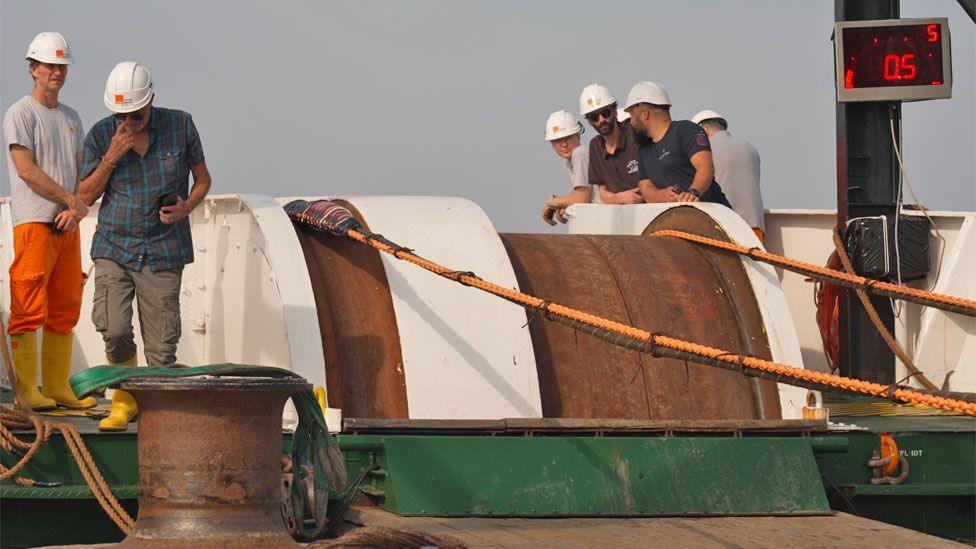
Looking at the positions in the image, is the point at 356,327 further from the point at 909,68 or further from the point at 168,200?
the point at 909,68

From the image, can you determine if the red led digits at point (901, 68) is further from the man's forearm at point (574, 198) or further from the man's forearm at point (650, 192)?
the man's forearm at point (574, 198)

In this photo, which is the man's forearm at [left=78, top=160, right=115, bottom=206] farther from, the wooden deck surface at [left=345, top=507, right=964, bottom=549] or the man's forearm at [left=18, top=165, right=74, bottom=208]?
the wooden deck surface at [left=345, top=507, right=964, bottom=549]

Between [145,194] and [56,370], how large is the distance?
116 centimetres

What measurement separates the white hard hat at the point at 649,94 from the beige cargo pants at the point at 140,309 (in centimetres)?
344

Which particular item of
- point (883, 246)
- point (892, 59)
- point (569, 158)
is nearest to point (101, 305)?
point (883, 246)

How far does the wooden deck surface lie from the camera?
6.43m

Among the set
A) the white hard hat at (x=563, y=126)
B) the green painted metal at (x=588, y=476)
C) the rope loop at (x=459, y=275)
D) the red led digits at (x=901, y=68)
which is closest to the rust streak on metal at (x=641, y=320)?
the rope loop at (x=459, y=275)

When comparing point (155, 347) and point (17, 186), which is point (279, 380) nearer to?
point (155, 347)

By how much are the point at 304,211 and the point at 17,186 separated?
165 cm

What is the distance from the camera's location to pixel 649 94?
10.5 metres

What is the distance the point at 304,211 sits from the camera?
8.44 m

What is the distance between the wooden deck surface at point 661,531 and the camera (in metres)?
6.43

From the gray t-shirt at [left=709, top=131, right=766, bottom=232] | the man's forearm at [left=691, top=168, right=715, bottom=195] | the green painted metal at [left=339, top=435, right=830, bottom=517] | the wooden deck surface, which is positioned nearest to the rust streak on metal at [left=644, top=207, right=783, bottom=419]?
the man's forearm at [left=691, top=168, right=715, bottom=195]

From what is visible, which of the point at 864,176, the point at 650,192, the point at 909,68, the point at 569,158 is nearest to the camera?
the point at 909,68
